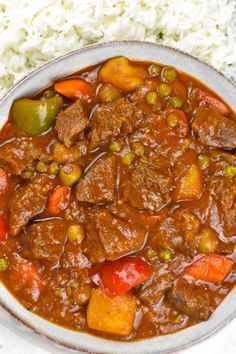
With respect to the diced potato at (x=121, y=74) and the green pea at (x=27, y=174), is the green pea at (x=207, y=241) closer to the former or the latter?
the diced potato at (x=121, y=74)

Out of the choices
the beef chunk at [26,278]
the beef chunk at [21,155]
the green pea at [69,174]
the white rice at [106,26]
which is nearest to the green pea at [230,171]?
the green pea at [69,174]

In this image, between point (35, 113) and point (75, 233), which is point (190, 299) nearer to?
point (75, 233)

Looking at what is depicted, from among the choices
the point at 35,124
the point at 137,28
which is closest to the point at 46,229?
the point at 35,124

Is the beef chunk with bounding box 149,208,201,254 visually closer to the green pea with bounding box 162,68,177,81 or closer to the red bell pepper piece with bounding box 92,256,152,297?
the red bell pepper piece with bounding box 92,256,152,297

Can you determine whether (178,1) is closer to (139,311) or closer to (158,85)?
(158,85)

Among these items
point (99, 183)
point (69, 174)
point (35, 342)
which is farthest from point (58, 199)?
point (35, 342)

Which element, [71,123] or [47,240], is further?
[47,240]
